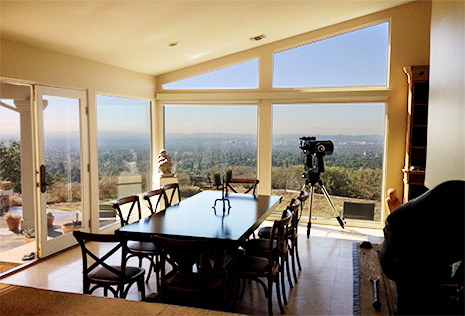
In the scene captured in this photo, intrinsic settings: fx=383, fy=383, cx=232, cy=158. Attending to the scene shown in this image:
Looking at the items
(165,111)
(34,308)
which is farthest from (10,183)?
(34,308)

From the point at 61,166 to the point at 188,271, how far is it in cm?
264

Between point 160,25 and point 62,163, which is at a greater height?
point 160,25

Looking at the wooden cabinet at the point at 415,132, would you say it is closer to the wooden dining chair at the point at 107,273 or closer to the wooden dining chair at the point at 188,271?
the wooden dining chair at the point at 188,271

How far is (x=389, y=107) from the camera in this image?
582cm

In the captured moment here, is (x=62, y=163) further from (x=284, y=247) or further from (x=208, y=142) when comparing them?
(x=284, y=247)

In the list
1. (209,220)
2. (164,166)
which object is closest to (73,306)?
(209,220)

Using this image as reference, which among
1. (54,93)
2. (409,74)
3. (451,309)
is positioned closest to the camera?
(451,309)

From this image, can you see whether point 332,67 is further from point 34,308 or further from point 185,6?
point 34,308

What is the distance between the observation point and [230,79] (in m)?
6.53

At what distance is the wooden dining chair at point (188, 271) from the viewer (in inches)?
100

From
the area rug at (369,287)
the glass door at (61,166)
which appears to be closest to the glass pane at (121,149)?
the glass door at (61,166)

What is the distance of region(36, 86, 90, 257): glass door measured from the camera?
4.45 meters

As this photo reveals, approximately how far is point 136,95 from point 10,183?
226 cm

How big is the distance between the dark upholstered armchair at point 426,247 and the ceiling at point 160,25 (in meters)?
3.16
